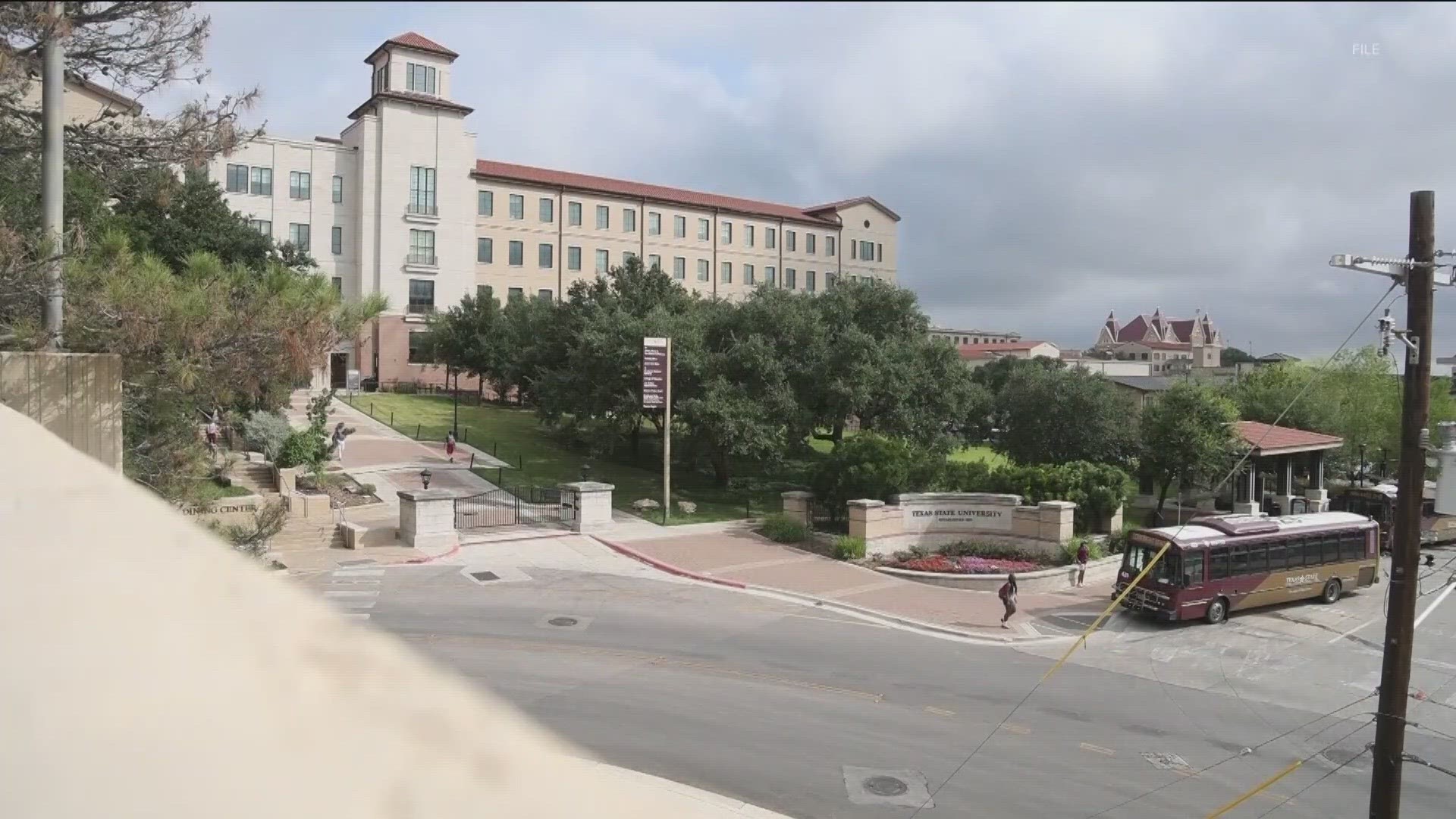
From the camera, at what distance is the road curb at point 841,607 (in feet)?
64.6

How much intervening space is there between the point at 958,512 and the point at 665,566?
921cm

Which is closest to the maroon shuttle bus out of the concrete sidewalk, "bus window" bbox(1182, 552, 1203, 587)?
"bus window" bbox(1182, 552, 1203, 587)

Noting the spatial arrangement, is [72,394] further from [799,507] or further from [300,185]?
[300,185]

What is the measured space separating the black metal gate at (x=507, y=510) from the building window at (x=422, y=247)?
34.7 meters

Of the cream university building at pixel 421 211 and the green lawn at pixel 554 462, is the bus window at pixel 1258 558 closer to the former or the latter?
the green lawn at pixel 554 462

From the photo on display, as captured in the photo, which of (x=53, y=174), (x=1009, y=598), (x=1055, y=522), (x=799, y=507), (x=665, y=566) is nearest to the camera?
Result: (x=53, y=174)

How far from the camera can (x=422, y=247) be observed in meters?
61.7

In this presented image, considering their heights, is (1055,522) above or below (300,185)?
below

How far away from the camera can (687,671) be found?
15.5 meters

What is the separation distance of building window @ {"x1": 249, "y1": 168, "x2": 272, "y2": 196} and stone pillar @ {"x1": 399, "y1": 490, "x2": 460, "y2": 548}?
132 ft

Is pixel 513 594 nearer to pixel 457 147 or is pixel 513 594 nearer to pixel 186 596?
pixel 186 596

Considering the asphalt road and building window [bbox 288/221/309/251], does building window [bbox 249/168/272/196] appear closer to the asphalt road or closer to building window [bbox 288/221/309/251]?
building window [bbox 288/221/309/251]

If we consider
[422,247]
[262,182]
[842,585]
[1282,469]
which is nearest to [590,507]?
[842,585]

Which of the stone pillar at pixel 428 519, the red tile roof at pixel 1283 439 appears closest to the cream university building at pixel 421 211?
the red tile roof at pixel 1283 439
